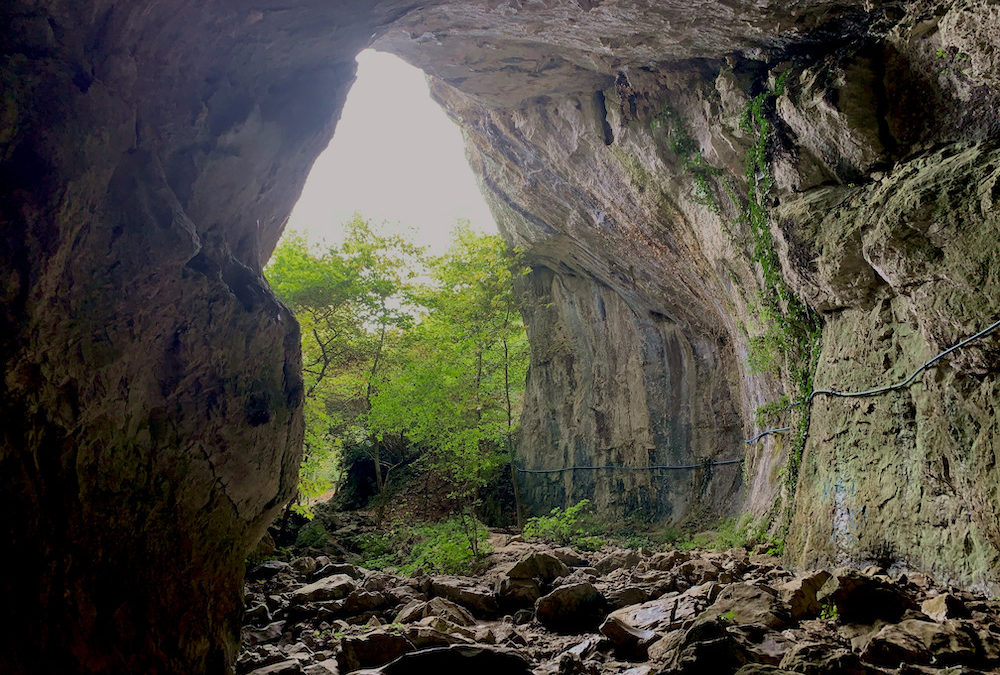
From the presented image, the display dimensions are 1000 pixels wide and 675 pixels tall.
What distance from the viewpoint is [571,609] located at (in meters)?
5.57

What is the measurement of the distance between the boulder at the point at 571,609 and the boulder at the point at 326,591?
103 inches

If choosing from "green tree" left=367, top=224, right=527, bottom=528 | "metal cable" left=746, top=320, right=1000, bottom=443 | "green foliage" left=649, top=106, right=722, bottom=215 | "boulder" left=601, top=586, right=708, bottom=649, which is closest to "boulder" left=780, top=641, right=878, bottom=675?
"boulder" left=601, top=586, right=708, bottom=649

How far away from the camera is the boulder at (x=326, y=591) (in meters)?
6.75

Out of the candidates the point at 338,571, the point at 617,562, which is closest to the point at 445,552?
the point at 338,571

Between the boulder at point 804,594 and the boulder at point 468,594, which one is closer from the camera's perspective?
the boulder at point 804,594

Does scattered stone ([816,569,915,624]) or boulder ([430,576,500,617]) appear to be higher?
scattered stone ([816,569,915,624])

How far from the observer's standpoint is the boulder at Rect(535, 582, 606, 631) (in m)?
5.52

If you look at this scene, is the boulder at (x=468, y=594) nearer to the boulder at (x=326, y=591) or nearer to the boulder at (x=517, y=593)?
the boulder at (x=517, y=593)

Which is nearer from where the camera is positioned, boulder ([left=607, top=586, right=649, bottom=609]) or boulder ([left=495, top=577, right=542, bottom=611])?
boulder ([left=607, top=586, right=649, bottom=609])

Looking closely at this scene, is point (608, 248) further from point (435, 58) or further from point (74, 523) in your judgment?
point (74, 523)

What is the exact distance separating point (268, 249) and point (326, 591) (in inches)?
158

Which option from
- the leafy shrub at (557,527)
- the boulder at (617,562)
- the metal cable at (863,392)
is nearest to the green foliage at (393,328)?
the leafy shrub at (557,527)

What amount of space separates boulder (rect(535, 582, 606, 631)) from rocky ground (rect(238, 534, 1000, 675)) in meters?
0.01

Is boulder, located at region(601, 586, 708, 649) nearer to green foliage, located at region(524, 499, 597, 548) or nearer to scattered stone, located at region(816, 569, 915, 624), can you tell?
scattered stone, located at region(816, 569, 915, 624)
